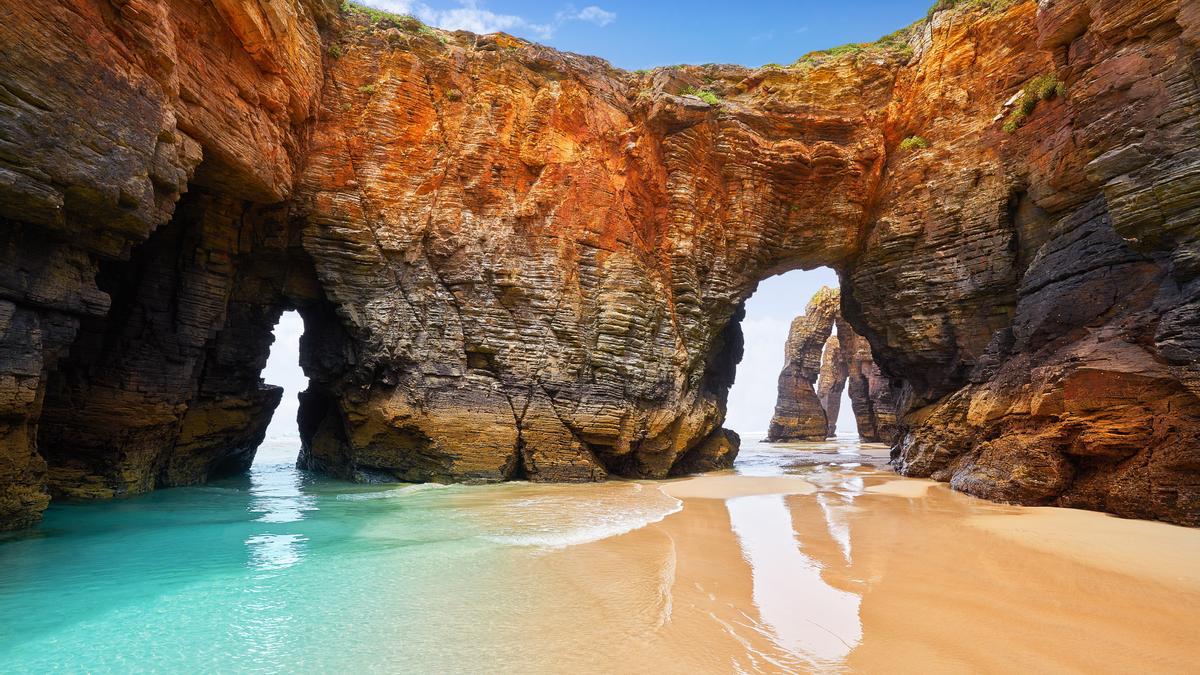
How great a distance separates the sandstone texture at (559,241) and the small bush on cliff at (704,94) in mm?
232

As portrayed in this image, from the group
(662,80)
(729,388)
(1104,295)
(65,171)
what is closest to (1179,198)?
(1104,295)

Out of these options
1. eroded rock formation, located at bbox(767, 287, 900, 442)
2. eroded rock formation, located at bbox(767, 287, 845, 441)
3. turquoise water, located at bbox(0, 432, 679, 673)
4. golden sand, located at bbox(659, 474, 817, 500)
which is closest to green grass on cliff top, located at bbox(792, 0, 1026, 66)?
golden sand, located at bbox(659, 474, 817, 500)

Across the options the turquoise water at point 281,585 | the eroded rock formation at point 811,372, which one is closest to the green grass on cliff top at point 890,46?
the turquoise water at point 281,585

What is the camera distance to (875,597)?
430 cm

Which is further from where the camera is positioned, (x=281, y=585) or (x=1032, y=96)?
(x=1032, y=96)

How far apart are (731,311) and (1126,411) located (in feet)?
32.8

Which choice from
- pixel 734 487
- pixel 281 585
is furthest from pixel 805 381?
pixel 281 585

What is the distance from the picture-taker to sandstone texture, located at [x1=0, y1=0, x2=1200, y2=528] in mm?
7484

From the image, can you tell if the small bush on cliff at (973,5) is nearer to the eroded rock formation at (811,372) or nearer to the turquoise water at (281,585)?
the turquoise water at (281,585)

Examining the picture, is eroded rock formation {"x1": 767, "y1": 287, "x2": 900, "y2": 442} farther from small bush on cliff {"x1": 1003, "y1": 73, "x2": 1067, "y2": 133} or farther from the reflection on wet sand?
the reflection on wet sand

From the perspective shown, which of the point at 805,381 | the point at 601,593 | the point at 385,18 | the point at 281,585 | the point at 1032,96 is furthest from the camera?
the point at 805,381

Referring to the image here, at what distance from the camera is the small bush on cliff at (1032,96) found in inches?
475

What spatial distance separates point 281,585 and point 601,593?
Result: 306cm

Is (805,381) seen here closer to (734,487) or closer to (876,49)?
(876,49)
